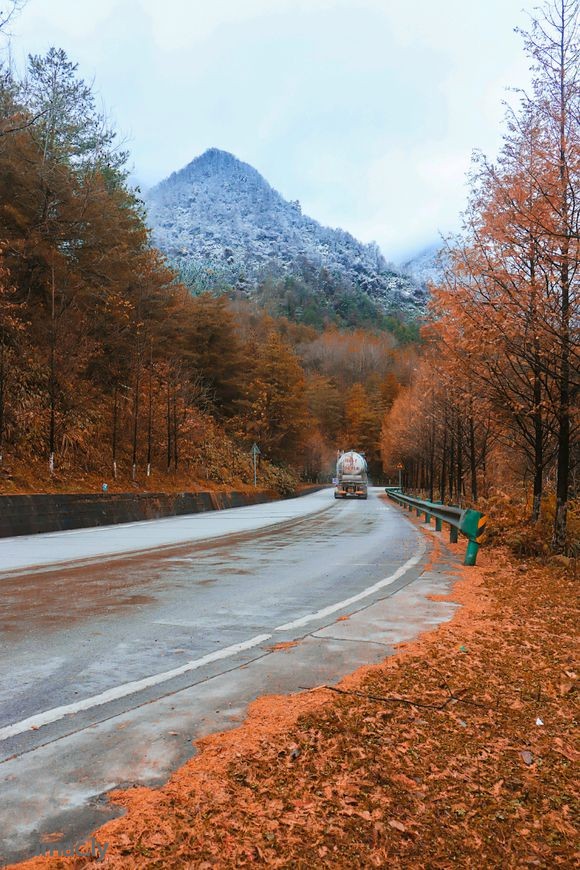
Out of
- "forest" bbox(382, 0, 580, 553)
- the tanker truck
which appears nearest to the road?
"forest" bbox(382, 0, 580, 553)

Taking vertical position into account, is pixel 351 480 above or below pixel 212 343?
below

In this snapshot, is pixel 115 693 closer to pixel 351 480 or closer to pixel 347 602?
pixel 347 602

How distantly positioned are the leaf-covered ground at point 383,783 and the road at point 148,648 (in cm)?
25

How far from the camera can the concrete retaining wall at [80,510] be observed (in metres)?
15.1

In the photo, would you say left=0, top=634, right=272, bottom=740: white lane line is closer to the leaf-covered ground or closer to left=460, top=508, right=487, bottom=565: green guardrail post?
the leaf-covered ground

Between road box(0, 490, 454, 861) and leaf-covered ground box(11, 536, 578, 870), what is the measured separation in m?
0.25

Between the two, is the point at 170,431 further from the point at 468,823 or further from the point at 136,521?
the point at 468,823

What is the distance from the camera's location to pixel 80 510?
17.7m

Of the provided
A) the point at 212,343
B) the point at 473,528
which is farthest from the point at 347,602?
the point at 212,343

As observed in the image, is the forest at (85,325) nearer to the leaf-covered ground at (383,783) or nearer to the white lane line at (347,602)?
the white lane line at (347,602)

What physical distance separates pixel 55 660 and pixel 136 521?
16.5 metres

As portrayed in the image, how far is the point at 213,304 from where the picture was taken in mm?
48469

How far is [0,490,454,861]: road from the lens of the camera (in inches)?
112

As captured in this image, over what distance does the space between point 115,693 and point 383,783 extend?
1.99 m
